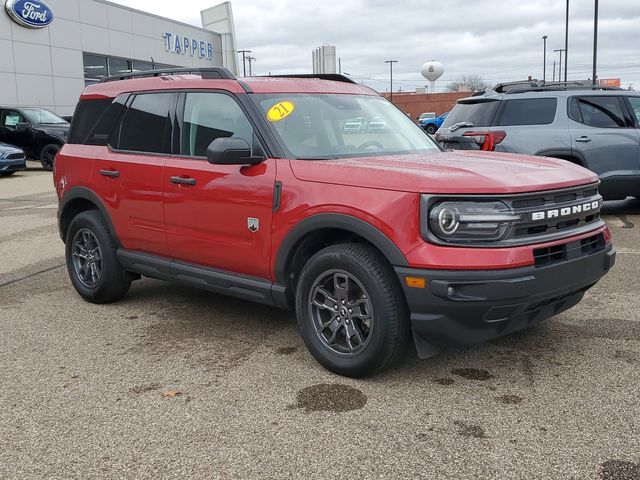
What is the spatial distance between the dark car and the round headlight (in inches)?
710

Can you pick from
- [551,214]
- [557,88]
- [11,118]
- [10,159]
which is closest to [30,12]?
[11,118]

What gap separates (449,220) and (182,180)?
203 cm

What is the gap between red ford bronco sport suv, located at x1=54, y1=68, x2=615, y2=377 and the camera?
3332mm

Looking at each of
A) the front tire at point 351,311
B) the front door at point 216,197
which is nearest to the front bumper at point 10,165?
the front door at point 216,197

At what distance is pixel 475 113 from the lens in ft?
31.0

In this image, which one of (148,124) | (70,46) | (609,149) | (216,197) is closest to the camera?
(216,197)

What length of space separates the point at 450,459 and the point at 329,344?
117 cm

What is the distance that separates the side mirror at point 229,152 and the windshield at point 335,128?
0.27m

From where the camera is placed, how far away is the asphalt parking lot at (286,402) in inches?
114

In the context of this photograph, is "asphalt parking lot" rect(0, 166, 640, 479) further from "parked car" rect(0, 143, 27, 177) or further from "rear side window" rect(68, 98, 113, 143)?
"parked car" rect(0, 143, 27, 177)

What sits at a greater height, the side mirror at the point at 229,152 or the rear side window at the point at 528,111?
the rear side window at the point at 528,111

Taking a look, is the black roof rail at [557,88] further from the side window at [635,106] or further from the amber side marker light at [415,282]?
the amber side marker light at [415,282]

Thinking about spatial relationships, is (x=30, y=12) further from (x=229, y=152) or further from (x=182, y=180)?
(x=229, y=152)

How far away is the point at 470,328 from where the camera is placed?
339 centimetres
